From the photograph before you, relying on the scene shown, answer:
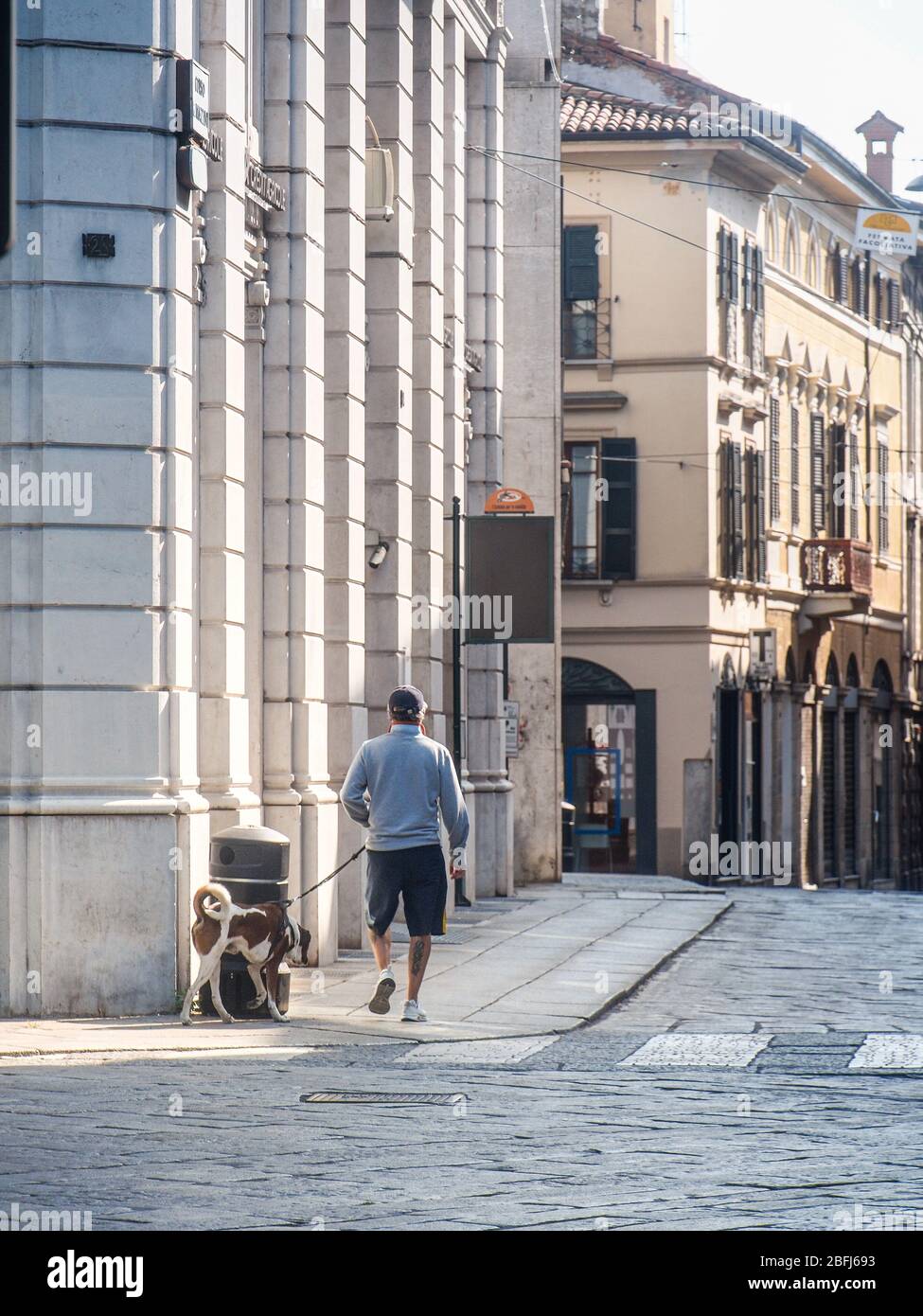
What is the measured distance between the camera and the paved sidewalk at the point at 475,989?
1252 cm

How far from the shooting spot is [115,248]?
14047 mm

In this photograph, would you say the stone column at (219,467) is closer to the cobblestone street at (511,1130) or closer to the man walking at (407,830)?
the man walking at (407,830)

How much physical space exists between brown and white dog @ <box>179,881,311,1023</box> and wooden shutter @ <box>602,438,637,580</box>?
1030 inches

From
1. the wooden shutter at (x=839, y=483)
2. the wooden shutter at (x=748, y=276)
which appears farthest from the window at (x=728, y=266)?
the wooden shutter at (x=839, y=483)

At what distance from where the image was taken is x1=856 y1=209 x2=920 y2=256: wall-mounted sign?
43219 millimetres

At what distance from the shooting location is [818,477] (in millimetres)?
46688

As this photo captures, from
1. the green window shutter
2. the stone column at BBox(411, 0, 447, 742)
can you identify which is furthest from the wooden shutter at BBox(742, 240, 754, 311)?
the stone column at BBox(411, 0, 447, 742)

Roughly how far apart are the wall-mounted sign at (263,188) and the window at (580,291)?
72.9 ft

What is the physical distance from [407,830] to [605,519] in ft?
85.0

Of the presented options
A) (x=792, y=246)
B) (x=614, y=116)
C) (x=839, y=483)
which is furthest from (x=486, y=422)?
(x=839, y=483)

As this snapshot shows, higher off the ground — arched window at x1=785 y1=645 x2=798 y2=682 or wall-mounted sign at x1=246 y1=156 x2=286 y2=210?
wall-mounted sign at x1=246 y1=156 x2=286 y2=210

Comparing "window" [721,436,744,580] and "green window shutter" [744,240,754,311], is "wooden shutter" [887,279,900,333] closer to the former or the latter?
"green window shutter" [744,240,754,311]
